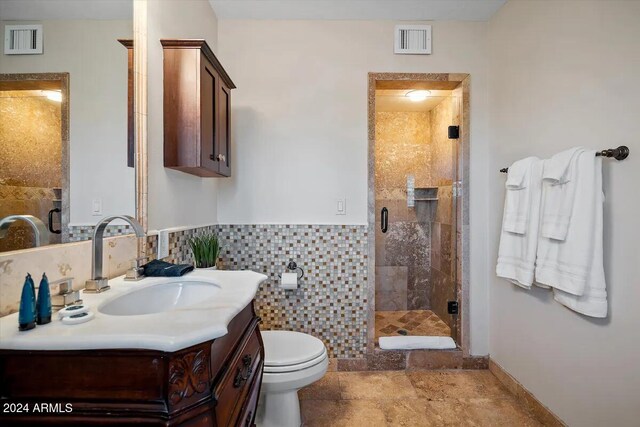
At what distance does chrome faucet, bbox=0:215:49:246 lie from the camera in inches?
34.9

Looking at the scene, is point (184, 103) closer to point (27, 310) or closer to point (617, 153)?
point (27, 310)

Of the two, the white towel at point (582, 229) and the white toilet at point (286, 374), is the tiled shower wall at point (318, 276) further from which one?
the white towel at point (582, 229)

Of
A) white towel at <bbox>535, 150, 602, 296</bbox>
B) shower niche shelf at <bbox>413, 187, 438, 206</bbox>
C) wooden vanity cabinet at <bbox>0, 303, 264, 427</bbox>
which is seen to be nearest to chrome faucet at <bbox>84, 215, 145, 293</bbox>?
wooden vanity cabinet at <bbox>0, 303, 264, 427</bbox>

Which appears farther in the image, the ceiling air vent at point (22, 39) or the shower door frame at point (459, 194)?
the shower door frame at point (459, 194)

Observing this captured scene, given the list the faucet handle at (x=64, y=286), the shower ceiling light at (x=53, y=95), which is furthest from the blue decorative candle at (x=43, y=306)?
the shower ceiling light at (x=53, y=95)

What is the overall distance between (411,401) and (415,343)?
0.48m

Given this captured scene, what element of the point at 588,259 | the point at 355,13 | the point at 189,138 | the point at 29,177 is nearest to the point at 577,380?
the point at 588,259

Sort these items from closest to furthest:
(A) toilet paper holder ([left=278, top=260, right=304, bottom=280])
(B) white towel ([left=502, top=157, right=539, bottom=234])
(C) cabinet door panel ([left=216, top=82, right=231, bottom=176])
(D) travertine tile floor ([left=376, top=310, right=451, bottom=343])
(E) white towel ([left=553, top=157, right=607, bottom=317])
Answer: (E) white towel ([left=553, top=157, right=607, bottom=317]) → (B) white towel ([left=502, top=157, right=539, bottom=234]) → (C) cabinet door panel ([left=216, top=82, right=231, bottom=176]) → (A) toilet paper holder ([left=278, top=260, right=304, bottom=280]) → (D) travertine tile floor ([left=376, top=310, right=451, bottom=343])

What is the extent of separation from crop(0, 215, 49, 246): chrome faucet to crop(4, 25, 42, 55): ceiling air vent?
1.48 ft

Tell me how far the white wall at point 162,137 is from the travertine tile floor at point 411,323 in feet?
5.74

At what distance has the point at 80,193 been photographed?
1.13 metres

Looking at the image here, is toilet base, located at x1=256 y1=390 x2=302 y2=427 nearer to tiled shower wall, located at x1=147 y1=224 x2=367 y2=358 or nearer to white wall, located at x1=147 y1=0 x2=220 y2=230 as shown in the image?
tiled shower wall, located at x1=147 y1=224 x2=367 y2=358

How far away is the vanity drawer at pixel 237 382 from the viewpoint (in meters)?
0.88

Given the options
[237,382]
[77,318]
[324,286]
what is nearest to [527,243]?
[324,286]
